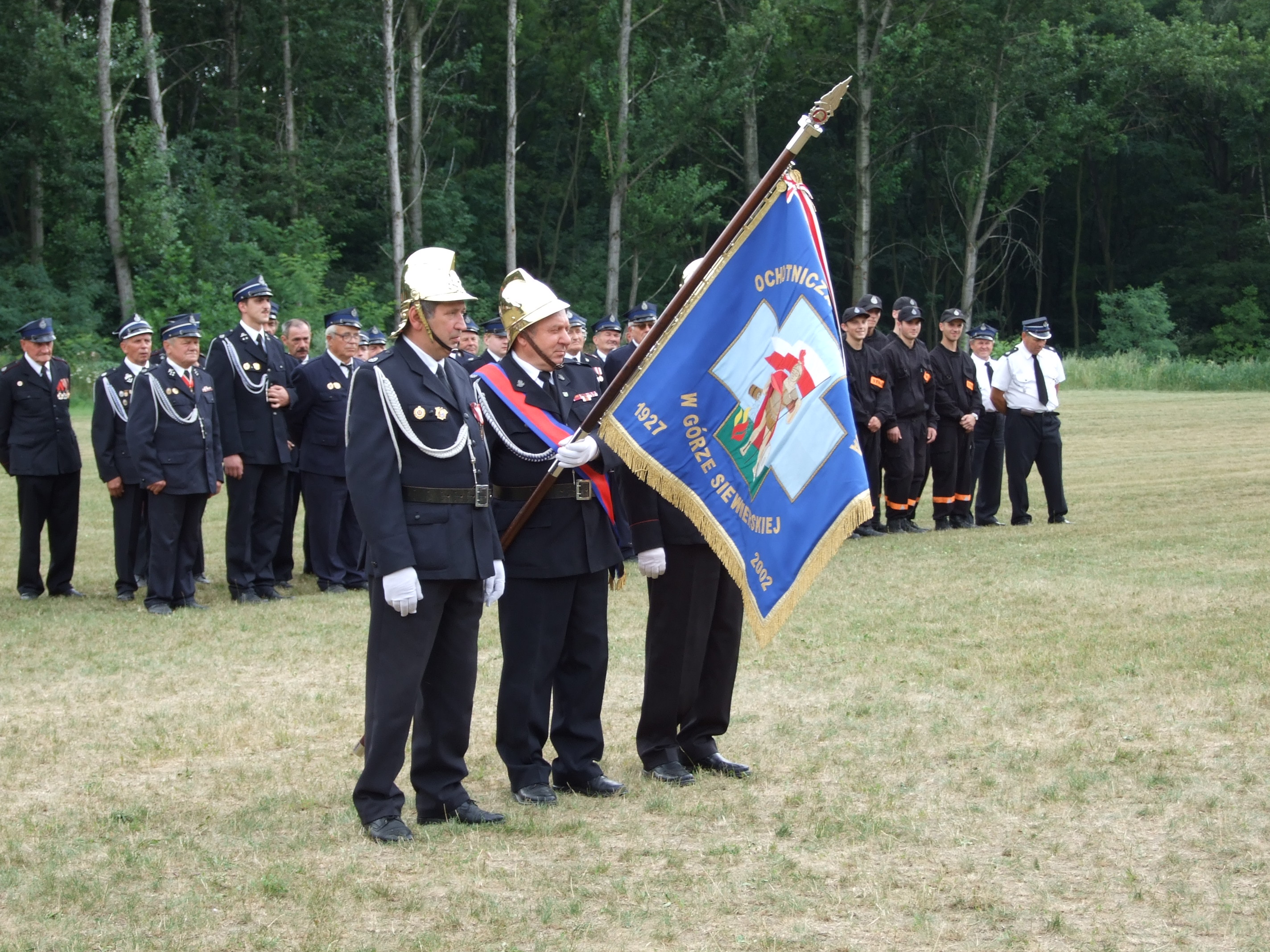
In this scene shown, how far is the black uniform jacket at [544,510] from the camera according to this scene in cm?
575

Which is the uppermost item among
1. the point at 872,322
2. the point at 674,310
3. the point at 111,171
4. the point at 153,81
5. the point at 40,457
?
the point at 153,81

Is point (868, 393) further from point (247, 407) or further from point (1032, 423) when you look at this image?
point (247, 407)

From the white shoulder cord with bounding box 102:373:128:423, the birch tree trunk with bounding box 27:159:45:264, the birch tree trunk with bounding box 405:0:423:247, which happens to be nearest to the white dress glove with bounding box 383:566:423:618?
the white shoulder cord with bounding box 102:373:128:423

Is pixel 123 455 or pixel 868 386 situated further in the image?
pixel 868 386

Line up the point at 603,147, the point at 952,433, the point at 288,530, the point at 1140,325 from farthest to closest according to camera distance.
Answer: the point at 1140,325 < the point at 603,147 < the point at 952,433 < the point at 288,530

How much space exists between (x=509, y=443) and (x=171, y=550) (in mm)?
5518

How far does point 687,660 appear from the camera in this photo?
6176 mm

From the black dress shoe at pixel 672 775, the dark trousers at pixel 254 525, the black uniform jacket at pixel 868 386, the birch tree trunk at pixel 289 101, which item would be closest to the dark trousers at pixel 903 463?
the black uniform jacket at pixel 868 386

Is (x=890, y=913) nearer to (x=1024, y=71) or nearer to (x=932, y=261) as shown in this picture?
(x=1024, y=71)

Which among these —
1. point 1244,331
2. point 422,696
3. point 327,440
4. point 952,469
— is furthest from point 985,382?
point 1244,331

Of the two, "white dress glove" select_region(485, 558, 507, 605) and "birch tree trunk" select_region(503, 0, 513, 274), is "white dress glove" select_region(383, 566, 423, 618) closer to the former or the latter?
"white dress glove" select_region(485, 558, 507, 605)

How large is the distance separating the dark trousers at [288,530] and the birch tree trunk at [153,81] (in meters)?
24.4

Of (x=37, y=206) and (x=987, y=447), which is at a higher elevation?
(x=37, y=206)

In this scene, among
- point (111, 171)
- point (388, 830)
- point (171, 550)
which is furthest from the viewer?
point (111, 171)
